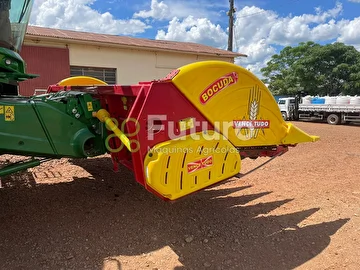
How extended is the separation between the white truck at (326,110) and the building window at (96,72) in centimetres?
1229

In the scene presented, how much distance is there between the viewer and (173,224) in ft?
10.8

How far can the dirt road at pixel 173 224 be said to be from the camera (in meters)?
2.69

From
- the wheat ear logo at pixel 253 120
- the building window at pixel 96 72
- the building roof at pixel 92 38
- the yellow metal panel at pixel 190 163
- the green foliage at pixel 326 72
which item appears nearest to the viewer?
the yellow metal panel at pixel 190 163

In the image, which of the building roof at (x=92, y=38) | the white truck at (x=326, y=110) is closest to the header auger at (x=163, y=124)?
the building roof at (x=92, y=38)

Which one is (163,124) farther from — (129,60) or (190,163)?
(129,60)

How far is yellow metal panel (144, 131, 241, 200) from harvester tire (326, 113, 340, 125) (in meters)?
17.6

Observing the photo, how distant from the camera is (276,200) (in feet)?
13.3

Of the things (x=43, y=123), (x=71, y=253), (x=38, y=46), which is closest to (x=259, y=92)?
(x=43, y=123)

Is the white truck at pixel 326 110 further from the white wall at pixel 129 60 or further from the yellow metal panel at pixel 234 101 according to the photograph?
the yellow metal panel at pixel 234 101

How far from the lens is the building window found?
1338 centimetres

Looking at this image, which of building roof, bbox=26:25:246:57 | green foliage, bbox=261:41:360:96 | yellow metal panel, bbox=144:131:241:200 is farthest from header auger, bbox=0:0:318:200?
green foliage, bbox=261:41:360:96

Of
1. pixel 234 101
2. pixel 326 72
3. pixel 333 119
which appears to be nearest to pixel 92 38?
pixel 234 101

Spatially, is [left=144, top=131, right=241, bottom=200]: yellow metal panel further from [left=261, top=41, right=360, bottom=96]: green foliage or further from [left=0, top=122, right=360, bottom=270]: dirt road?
[left=261, top=41, right=360, bottom=96]: green foliage

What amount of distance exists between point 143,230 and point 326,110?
18.4 m
